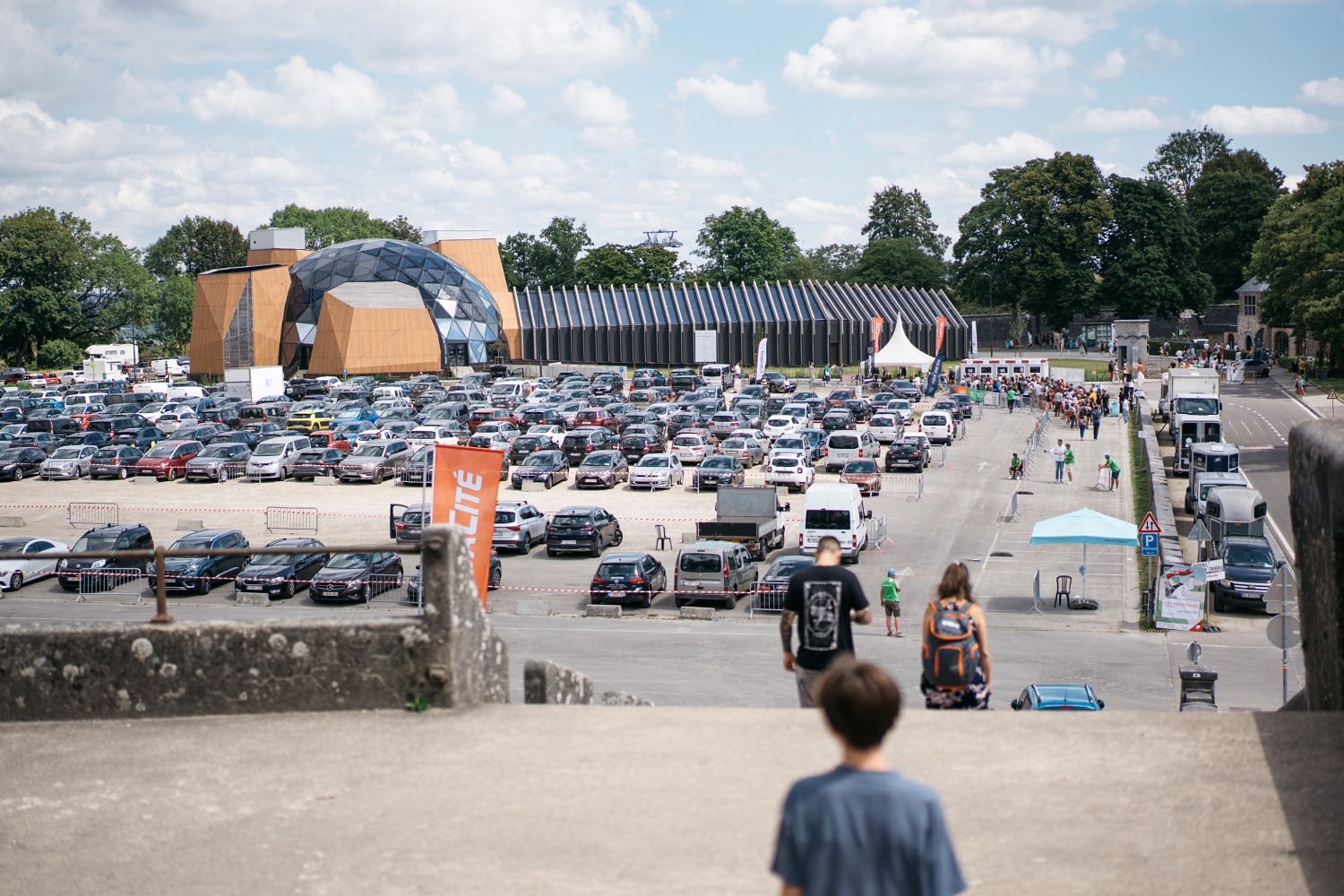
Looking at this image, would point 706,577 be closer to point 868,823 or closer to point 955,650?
point 955,650

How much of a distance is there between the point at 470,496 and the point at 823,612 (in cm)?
844

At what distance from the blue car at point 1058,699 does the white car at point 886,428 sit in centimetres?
3596

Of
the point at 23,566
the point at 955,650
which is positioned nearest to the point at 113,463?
the point at 23,566

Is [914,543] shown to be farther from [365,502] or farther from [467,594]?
[467,594]

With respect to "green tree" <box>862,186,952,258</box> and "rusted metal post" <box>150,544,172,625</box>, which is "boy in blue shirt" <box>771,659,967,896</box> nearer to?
"rusted metal post" <box>150,544,172,625</box>

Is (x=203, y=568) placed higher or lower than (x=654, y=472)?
lower

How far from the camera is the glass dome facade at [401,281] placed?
91.4m

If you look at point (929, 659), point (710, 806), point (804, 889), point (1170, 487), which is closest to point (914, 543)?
point (1170, 487)

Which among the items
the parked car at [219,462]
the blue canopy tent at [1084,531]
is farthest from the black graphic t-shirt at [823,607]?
the parked car at [219,462]

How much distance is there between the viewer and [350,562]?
97.8ft

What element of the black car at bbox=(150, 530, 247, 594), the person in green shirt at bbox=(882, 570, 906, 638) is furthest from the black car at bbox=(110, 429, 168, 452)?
the person in green shirt at bbox=(882, 570, 906, 638)

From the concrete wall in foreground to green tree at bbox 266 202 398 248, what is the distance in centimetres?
14621

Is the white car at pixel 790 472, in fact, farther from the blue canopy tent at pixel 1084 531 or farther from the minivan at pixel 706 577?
the blue canopy tent at pixel 1084 531

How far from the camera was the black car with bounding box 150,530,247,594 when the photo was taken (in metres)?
30.1
